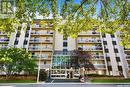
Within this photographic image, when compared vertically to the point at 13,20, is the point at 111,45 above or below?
above

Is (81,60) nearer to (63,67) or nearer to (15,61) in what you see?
(63,67)

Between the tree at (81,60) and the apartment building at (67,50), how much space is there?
1.94 m

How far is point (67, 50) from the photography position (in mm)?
A: 53906

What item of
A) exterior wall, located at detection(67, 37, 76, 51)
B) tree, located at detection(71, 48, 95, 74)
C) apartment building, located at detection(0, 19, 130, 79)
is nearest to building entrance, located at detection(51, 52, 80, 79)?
apartment building, located at detection(0, 19, 130, 79)

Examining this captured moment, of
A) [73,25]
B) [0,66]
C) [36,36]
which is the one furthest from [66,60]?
[73,25]

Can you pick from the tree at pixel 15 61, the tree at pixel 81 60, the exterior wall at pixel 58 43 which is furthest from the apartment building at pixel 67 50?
the tree at pixel 15 61

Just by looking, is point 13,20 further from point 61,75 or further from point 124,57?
point 124,57

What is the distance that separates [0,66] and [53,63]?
14.7 meters

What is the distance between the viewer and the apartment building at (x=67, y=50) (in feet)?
164

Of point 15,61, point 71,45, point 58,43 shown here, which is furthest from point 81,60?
point 15,61

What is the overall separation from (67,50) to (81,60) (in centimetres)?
990

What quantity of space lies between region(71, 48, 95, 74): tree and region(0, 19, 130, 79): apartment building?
1.94 meters

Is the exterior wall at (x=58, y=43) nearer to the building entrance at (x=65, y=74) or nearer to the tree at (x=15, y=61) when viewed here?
the building entrance at (x=65, y=74)

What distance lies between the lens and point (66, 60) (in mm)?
50562
